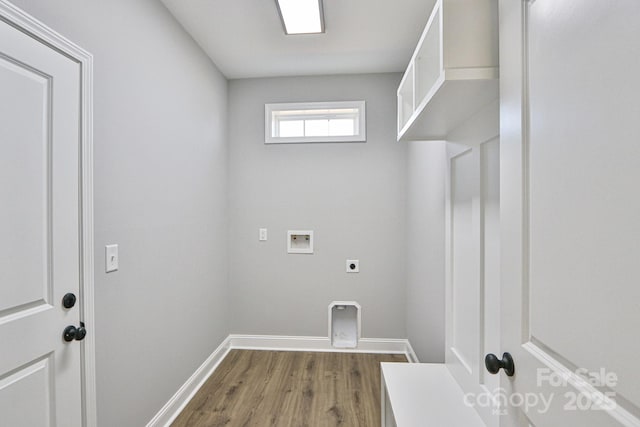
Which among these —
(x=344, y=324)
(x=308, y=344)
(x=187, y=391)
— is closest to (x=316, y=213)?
(x=344, y=324)

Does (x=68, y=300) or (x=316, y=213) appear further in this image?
(x=316, y=213)

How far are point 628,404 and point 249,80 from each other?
330 cm

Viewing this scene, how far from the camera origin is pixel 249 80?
10.2 ft

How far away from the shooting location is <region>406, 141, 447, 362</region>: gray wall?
1977 millimetres

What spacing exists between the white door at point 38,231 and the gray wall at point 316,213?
5.95 ft

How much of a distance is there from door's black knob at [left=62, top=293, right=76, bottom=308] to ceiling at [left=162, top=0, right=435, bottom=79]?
1.79 metres

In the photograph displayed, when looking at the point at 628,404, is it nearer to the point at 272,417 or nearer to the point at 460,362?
the point at 460,362

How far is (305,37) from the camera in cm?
234

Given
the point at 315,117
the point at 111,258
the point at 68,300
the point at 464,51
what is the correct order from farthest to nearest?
the point at 315,117
the point at 111,258
the point at 68,300
the point at 464,51

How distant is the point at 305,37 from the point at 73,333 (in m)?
2.29

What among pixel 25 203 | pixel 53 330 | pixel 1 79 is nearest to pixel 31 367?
pixel 53 330

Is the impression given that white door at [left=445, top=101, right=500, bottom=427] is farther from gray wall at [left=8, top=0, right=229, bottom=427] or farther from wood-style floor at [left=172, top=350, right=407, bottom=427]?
gray wall at [left=8, top=0, right=229, bottom=427]

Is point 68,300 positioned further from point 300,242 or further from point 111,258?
point 300,242

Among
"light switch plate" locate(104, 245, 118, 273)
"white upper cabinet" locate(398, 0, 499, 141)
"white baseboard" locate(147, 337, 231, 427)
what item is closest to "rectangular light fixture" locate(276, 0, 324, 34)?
"white upper cabinet" locate(398, 0, 499, 141)
